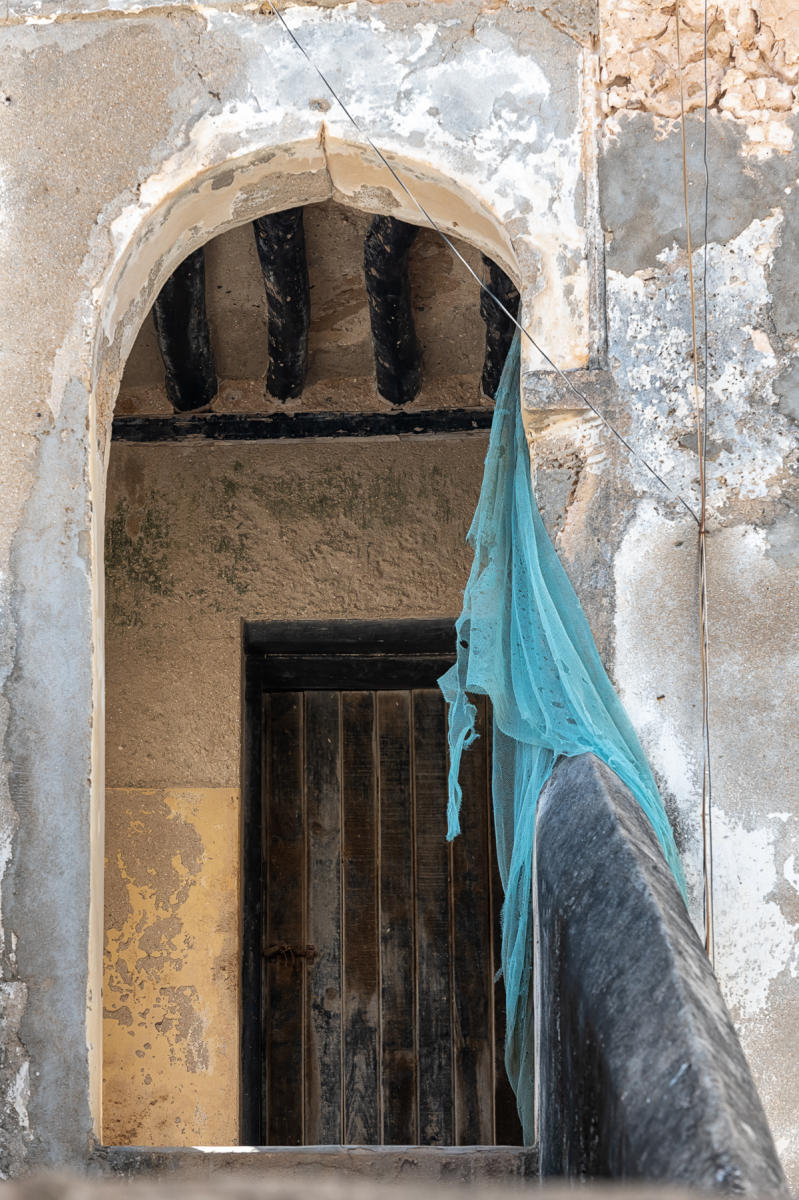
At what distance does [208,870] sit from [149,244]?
7.93 ft

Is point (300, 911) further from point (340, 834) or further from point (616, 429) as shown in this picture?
point (616, 429)

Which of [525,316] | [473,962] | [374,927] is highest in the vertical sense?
[525,316]

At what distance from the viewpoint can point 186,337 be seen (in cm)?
443

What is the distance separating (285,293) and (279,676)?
171 cm

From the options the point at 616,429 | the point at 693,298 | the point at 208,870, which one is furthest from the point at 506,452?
the point at 208,870

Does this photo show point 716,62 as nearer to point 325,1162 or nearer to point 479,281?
point 479,281

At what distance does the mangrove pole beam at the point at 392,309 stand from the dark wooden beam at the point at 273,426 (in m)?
0.11

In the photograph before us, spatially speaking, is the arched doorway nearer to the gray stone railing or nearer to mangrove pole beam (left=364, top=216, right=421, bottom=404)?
mangrove pole beam (left=364, top=216, right=421, bottom=404)

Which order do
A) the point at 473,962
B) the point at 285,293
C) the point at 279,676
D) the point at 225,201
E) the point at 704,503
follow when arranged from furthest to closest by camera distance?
the point at 279,676, the point at 473,962, the point at 285,293, the point at 225,201, the point at 704,503

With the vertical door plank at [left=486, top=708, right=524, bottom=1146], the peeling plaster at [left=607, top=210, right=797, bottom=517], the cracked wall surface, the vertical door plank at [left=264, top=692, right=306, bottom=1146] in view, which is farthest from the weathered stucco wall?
the peeling plaster at [left=607, top=210, right=797, bottom=517]

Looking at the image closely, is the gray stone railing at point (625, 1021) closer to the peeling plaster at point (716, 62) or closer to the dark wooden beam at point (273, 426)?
the peeling plaster at point (716, 62)

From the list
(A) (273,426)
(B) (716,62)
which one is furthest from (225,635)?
(B) (716,62)

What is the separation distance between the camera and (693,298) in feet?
10.4

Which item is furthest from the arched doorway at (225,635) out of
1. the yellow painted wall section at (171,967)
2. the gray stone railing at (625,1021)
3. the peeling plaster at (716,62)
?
the gray stone railing at (625,1021)
